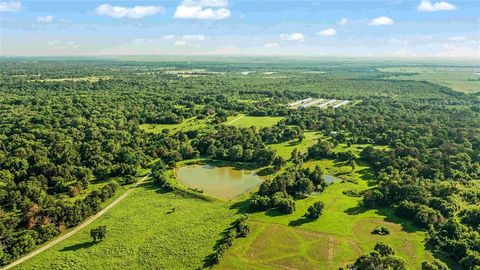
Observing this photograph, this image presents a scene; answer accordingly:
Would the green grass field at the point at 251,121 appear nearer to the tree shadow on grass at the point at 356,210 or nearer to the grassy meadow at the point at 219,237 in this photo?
the grassy meadow at the point at 219,237

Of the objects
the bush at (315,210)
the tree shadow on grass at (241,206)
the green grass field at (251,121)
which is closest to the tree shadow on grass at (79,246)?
the tree shadow on grass at (241,206)

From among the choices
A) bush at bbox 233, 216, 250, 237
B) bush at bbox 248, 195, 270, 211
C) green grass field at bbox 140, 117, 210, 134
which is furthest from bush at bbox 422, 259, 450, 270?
green grass field at bbox 140, 117, 210, 134

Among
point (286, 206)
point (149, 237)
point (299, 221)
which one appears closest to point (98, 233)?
point (149, 237)

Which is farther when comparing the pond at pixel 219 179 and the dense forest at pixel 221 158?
the pond at pixel 219 179

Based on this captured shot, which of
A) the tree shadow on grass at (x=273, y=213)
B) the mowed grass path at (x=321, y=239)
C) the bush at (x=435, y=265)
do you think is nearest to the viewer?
the bush at (x=435, y=265)

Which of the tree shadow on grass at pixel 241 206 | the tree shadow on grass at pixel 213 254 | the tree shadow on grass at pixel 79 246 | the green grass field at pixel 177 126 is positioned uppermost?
the green grass field at pixel 177 126

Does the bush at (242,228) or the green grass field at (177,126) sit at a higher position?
the green grass field at (177,126)

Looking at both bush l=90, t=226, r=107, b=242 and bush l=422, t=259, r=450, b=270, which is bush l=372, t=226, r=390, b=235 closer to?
bush l=422, t=259, r=450, b=270

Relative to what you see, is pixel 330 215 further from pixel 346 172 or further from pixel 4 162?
pixel 4 162
